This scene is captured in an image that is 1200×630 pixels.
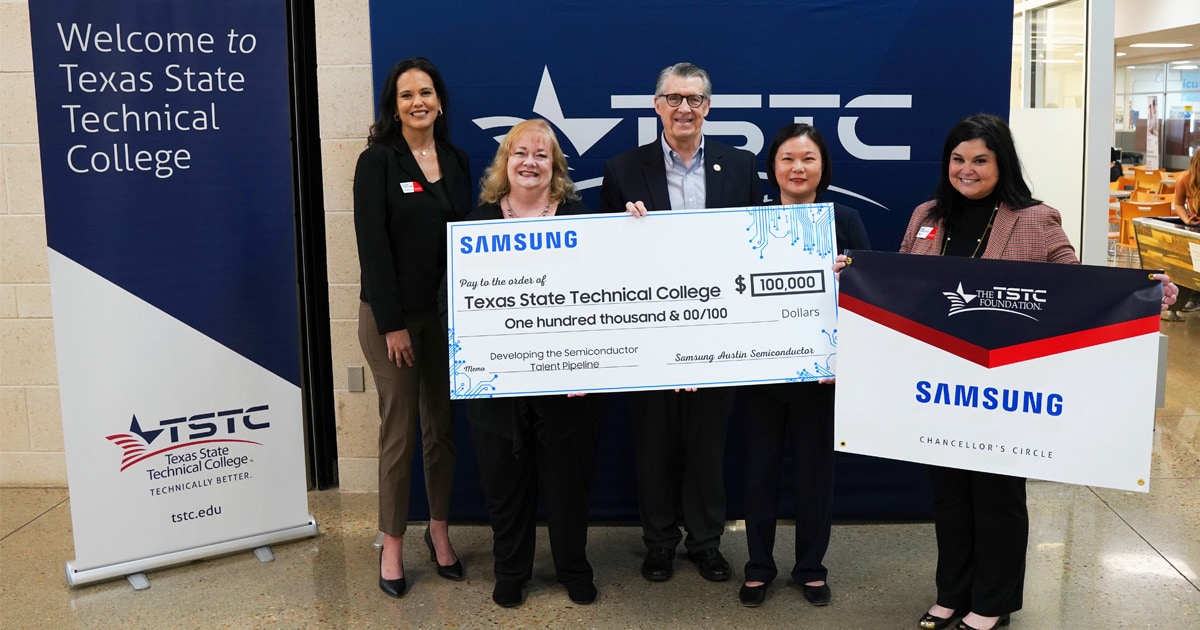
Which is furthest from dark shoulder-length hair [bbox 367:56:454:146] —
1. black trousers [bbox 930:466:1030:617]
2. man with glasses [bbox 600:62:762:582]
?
black trousers [bbox 930:466:1030:617]

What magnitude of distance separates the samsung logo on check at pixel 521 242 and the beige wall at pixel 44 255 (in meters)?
1.16

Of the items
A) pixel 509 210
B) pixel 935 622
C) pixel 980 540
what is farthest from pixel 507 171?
pixel 935 622

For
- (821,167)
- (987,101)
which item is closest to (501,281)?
(821,167)

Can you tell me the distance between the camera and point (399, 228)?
10.6 ft

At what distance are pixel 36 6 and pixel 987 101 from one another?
3.21 m

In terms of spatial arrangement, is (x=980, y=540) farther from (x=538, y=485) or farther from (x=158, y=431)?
(x=158, y=431)

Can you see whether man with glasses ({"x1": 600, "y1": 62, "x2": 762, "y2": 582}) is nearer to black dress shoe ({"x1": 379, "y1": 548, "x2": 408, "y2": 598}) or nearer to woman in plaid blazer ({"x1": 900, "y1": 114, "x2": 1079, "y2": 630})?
woman in plaid blazer ({"x1": 900, "y1": 114, "x2": 1079, "y2": 630})

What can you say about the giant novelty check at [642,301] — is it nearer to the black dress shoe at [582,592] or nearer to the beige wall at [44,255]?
the black dress shoe at [582,592]

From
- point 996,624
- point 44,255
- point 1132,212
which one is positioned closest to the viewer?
point 996,624

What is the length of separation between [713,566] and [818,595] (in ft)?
1.23

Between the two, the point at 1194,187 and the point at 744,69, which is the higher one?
the point at 744,69

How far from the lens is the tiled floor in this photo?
315 centimetres

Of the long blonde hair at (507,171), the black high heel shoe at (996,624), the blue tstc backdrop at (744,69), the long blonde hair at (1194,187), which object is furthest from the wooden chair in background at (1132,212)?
the long blonde hair at (507,171)

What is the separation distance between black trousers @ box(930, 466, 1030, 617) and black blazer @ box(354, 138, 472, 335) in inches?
65.8
